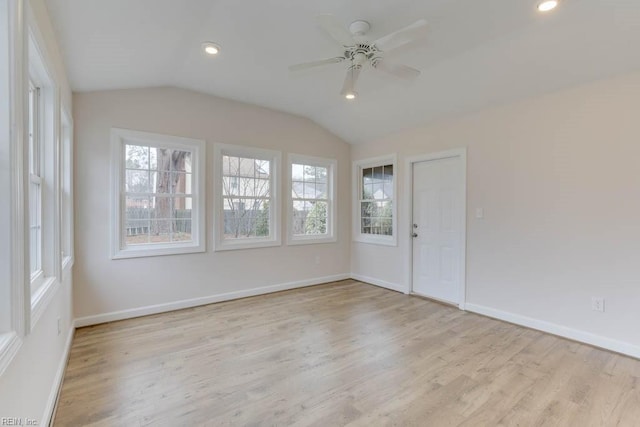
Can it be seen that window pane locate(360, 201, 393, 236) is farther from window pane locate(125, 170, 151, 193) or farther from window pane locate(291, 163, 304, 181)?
window pane locate(125, 170, 151, 193)

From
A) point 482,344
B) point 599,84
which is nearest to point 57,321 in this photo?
point 482,344

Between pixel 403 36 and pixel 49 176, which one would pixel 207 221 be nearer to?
pixel 49 176

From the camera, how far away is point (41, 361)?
176 cm

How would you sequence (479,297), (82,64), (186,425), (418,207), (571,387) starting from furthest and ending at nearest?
(418,207) < (479,297) < (82,64) < (571,387) < (186,425)

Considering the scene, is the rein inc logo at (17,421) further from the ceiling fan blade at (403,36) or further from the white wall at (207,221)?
the ceiling fan blade at (403,36)

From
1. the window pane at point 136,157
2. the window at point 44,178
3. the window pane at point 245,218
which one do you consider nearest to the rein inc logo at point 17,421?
the window at point 44,178

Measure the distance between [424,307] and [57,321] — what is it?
12.3ft

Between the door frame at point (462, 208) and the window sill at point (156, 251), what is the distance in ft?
9.62

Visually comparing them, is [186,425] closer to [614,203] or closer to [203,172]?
[203,172]

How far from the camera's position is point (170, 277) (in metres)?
3.85

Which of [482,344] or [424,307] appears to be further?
[424,307]

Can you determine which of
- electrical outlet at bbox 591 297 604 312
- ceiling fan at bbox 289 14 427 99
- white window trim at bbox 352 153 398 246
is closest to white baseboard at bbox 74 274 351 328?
white window trim at bbox 352 153 398 246

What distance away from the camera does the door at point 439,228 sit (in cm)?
407

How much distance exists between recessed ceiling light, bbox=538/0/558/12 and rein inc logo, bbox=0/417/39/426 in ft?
12.0
